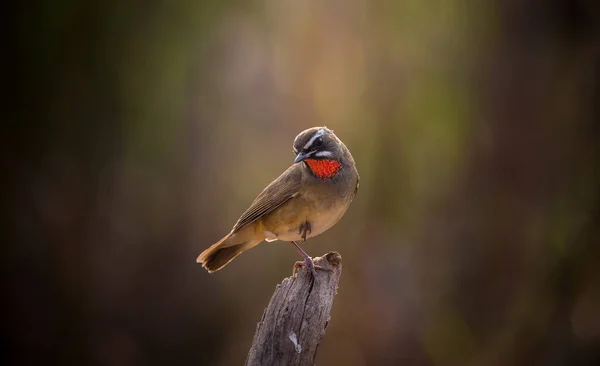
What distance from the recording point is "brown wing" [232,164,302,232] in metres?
5.18

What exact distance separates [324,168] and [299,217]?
1.37ft

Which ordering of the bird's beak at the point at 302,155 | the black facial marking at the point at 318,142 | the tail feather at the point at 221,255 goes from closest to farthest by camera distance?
the bird's beak at the point at 302,155 < the black facial marking at the point at 318,142 < the tail feather at the point at 221,255

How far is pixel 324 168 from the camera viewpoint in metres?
5.13

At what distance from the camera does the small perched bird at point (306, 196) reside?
5074 millimetres

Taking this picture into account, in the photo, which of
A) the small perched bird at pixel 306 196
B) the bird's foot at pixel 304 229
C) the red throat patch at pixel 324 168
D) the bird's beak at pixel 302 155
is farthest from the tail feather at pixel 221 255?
the bird's beak at pixel 302 155

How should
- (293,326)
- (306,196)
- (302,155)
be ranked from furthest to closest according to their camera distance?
(306,196) < (302,155) < (293,326)

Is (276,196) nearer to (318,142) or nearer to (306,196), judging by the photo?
(306,196)

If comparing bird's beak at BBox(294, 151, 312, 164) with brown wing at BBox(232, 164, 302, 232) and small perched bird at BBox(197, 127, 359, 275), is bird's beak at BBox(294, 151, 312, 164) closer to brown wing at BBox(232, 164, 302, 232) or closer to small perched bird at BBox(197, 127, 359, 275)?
small perched bird at BBox(197, 127, 359, 275)

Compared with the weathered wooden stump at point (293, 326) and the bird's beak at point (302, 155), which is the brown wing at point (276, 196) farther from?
the weathered wooden stump at point (293, 326)

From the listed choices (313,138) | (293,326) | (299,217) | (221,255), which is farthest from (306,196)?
(293,326)

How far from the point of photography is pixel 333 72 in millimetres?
9156

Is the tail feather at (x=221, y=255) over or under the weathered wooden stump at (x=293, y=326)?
over

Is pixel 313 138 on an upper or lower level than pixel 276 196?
upper

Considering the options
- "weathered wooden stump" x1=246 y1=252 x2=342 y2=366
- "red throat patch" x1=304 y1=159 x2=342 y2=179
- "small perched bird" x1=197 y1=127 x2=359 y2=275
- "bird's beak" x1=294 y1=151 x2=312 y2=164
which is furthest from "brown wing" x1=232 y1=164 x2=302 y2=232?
"weathered wooden stump" x1=246 y1=252 x2=342 y2=366
